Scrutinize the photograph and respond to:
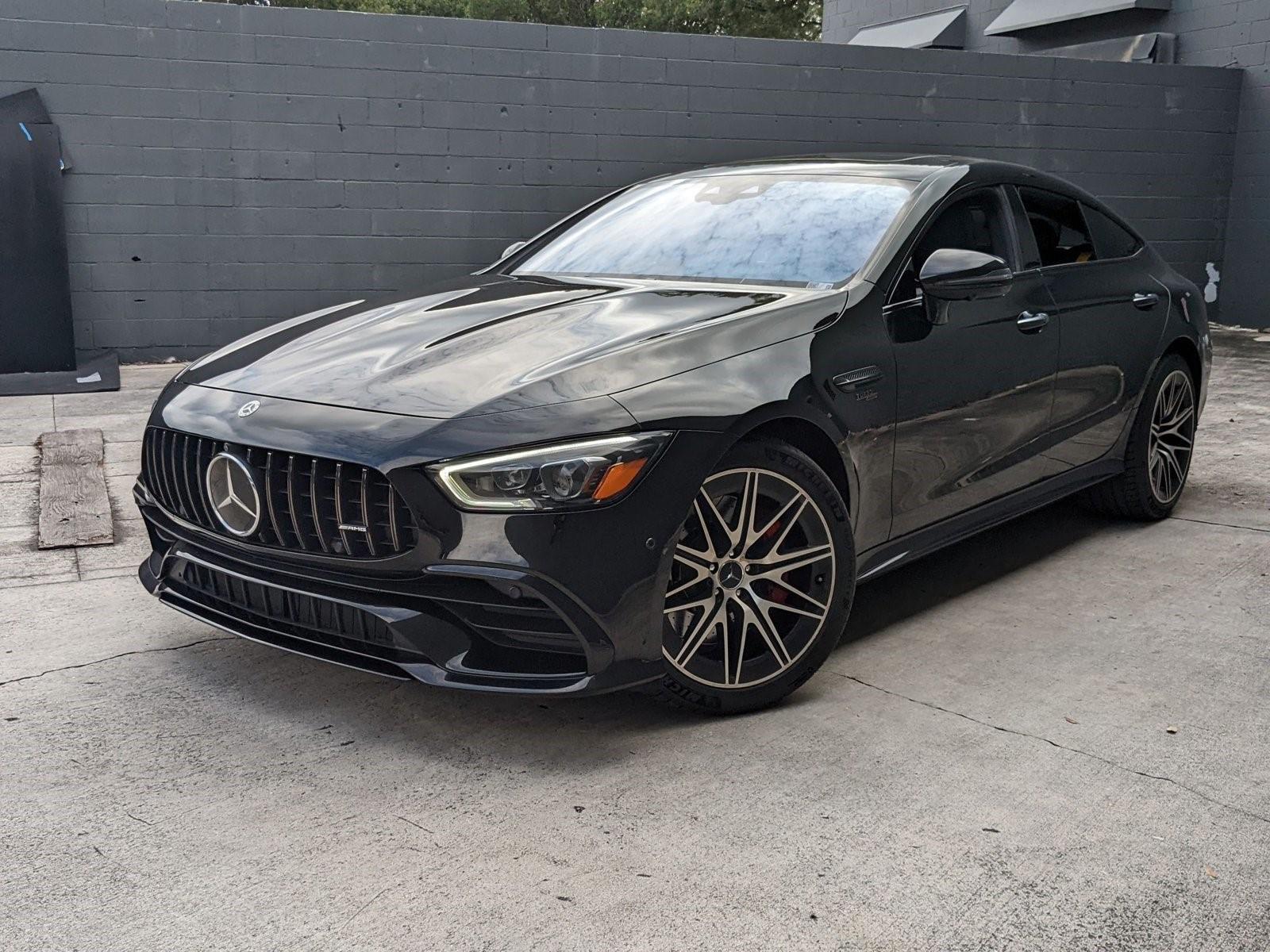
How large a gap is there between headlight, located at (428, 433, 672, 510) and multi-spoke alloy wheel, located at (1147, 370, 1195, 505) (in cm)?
314

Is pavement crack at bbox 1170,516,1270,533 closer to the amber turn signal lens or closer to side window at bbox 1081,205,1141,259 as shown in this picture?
side window at bbox 1081,205,1141,259

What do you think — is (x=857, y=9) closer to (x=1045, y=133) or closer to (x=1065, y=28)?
(x=1065, y=28)

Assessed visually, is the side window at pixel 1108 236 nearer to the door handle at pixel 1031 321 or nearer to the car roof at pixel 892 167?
the car roof at pixel 892 167

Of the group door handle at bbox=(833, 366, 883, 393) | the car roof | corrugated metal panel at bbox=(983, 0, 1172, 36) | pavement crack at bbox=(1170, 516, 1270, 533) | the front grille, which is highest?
corrugated metal panel at bbox=(983, 0, 1172, 36)

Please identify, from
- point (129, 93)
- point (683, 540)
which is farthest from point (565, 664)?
point (129, 93)

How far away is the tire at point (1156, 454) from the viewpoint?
5.21 m

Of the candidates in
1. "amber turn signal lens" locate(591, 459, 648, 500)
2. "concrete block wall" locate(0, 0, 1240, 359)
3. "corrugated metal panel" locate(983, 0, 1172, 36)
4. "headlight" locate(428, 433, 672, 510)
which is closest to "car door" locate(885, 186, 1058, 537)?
"amber turn signal lens" locate(591, 459, 648, 500)

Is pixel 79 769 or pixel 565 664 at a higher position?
pixel 565 664

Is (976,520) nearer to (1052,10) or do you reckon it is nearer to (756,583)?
(756,583)

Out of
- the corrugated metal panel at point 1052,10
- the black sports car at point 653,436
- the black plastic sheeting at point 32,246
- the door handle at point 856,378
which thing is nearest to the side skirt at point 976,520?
the black sports car at point 653,436

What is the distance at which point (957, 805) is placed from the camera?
9.54ft

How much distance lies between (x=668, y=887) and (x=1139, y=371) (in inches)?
135

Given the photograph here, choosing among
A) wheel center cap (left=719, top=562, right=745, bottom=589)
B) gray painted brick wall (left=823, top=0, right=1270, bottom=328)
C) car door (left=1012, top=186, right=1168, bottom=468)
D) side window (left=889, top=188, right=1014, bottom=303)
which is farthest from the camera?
gray painted brick wall (left=823, top=0, right=1270, bottom=328)

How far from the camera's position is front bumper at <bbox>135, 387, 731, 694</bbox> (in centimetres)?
293
